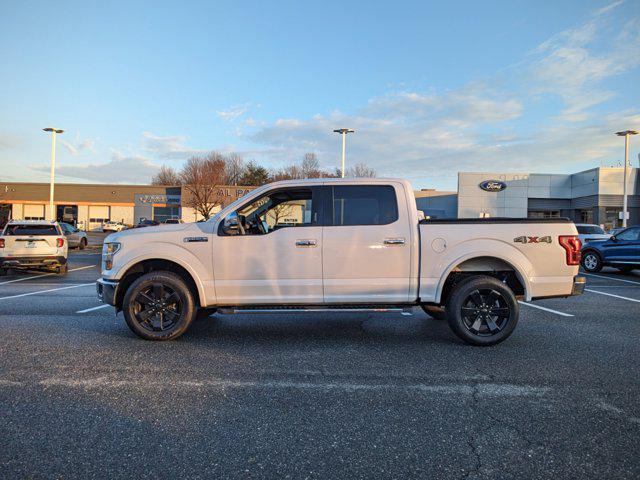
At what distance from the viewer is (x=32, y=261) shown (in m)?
13.3

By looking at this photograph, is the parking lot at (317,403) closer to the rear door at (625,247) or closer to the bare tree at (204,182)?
the rear door at (625,247)

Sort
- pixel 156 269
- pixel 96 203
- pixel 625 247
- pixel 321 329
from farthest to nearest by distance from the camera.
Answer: pixel 96 203 < pixel 625 247 < pixel 321 329 < pixel 156 269

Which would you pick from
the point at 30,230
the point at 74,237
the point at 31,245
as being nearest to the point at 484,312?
the point at 31,245

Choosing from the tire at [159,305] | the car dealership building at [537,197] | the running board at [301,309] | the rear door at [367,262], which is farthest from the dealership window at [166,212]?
the rear door at [367,262]

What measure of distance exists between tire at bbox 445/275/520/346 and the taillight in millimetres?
889

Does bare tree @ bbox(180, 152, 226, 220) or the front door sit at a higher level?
bare tree @ bbox(180, 152, 226, 220)

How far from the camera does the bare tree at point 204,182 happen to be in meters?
49.1

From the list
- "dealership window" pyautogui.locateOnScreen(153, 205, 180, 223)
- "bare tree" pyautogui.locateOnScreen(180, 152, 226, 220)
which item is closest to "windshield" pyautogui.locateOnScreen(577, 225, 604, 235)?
"bare tree" pyautogui.locateOnScreen(180, 152, 226, 220)

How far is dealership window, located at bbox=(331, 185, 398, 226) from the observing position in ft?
18.8

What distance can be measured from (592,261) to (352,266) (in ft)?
46.2

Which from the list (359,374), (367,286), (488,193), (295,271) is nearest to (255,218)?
(295,271)

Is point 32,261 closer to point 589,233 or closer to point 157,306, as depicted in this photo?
point 157,306

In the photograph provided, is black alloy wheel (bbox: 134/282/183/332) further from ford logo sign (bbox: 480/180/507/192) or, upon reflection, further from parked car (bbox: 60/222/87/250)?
ford logo sign (bbox: 480/180/507/192)

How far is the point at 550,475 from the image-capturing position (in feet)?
8.66
